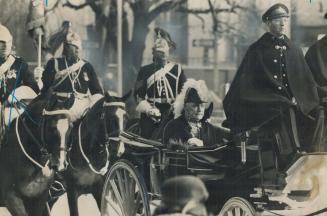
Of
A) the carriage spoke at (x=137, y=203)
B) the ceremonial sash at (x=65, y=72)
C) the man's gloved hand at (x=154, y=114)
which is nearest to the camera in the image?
the carriage spoke at (x=137, y=203)

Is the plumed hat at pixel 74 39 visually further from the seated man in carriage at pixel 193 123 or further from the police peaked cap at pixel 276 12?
the police peaked cap at pixel 276 12

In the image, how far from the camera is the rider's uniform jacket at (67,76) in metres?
8.43

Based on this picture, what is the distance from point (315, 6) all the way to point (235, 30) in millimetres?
715

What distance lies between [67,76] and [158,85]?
1.04m

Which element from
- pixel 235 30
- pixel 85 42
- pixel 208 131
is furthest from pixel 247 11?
pixel 85 42

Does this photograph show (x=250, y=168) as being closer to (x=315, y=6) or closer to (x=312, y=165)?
(x=312, y=165)

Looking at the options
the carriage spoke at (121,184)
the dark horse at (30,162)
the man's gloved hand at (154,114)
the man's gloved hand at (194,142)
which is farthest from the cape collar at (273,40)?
the dark horse at (30,162)

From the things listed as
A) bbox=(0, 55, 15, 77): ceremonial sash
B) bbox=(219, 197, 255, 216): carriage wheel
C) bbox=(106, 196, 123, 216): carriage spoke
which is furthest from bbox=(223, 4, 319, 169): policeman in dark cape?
bbox=(0, 55, 15, 77): ceremonial sash

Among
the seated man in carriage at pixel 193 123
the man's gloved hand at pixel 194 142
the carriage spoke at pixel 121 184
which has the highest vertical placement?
the seated man in carriage at pixel 193 123

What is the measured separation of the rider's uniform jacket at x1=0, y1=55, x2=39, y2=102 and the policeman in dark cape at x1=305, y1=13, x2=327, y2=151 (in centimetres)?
286

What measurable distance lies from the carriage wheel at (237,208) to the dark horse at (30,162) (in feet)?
6.15

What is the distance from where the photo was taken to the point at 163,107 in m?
7.89

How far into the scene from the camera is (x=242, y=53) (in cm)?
741

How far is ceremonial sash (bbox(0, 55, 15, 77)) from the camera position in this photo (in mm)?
8648
